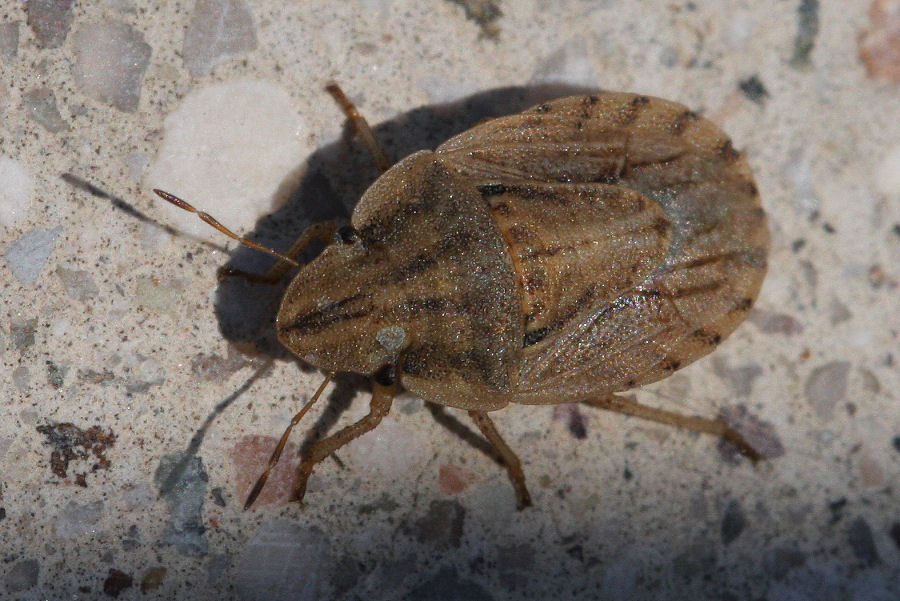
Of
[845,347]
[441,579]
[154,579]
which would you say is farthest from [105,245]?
[845,347]

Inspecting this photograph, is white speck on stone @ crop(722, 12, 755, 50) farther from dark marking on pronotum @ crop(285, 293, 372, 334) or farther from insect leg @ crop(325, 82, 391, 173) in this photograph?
dark marking on pronotum @ crop(285, 293, 372, 334)

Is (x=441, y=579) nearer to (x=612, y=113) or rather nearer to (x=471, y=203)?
(x=471, y=203)

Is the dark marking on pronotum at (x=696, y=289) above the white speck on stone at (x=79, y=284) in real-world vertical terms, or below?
below

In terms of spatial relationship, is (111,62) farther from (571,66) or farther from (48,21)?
(571,66)

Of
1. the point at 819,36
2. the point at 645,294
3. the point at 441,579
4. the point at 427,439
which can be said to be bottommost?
the point at 441,579

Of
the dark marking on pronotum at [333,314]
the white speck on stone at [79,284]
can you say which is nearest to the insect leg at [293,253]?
the dark marking on pronotum at [333,314]

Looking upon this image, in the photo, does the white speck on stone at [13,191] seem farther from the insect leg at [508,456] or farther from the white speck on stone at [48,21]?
the insect leg at [508,456]
